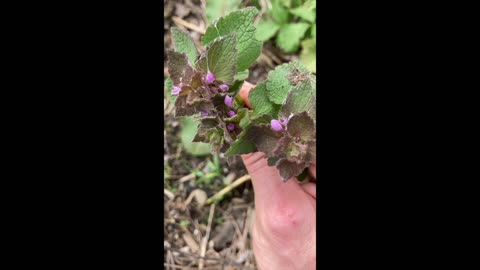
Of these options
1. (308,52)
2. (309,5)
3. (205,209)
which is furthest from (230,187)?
(309,5)

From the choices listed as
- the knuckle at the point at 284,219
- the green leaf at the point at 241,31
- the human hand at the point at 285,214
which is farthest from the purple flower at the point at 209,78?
the knuckle at the point at 284,219

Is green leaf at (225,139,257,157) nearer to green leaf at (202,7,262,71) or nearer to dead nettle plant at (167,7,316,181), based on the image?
dead nettle plant at (167,7,316,181)

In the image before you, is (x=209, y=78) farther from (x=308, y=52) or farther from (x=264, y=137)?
(x=308, y=52)

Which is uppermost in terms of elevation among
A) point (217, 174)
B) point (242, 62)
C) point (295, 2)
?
point (295, 2)

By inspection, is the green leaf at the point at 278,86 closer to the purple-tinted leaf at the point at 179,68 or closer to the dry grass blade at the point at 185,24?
the purple-tinted leaf at the point at 179,68

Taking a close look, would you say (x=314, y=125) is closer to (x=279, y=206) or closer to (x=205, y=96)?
(x=205, y=96)

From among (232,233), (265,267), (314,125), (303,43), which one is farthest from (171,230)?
(314,125)
